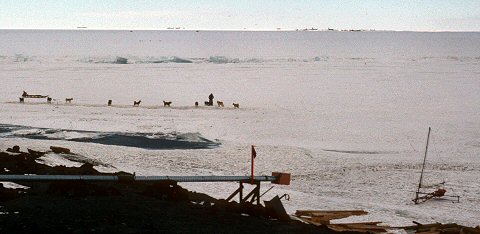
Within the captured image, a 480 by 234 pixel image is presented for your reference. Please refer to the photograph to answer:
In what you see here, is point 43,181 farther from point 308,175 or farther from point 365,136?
point 365,136

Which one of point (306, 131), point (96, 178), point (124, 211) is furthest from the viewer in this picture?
point (306, 131)

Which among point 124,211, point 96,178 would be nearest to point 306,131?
point 96,178

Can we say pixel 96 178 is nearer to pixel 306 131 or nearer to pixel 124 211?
pixel 124 211

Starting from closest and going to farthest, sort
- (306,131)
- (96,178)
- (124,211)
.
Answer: (124,211)
(96,178)
(306,131)

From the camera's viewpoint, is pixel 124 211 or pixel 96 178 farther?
pixel 96 178

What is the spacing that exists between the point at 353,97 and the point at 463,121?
14740mm

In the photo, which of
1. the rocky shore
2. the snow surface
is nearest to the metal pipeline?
the rocky shore

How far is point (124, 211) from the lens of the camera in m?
13.7

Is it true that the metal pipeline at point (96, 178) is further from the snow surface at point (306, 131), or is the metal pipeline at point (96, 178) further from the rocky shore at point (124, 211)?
the snow surface at point (306, 131)

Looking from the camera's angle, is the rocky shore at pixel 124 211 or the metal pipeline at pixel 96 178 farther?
the metal pipeline at pixel 96 178

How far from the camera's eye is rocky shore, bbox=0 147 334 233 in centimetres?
1249

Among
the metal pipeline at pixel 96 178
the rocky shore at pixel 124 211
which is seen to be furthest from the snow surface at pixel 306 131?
the rocky shore at pixel 124 211

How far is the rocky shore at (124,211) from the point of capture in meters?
12.5

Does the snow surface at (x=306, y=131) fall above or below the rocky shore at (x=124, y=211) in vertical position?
above
